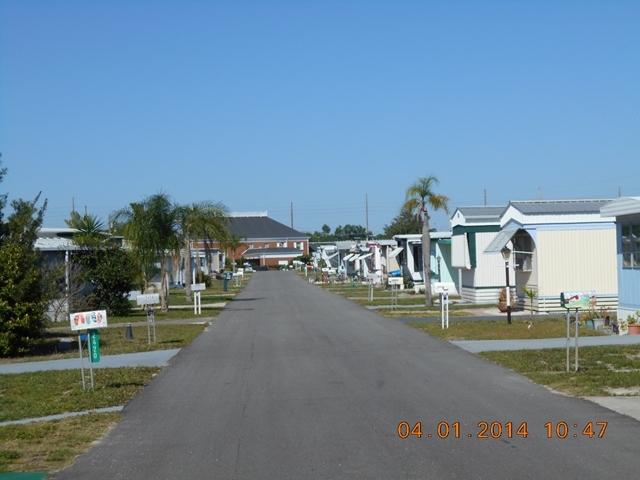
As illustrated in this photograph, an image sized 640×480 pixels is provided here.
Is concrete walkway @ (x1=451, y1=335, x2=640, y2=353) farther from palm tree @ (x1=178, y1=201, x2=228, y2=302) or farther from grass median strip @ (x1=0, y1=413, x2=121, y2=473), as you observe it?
palm tree @ (x1=178, y1=201, x2=228, y2=302)

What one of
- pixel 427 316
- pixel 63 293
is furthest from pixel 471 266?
pixel 63 293

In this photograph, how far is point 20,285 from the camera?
757 inches

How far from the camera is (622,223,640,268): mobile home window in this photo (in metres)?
21.1

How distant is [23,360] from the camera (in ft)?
62.4

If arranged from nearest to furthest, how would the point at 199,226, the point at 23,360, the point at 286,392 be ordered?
1. the point at 286,392
2. the point at 23,360
3. the point at 199,226

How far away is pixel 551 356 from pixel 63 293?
59.8 ft

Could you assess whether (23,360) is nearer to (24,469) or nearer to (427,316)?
(24,469)

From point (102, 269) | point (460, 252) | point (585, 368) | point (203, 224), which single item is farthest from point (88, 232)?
point (585, 368)

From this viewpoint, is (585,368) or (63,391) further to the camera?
(585,368)

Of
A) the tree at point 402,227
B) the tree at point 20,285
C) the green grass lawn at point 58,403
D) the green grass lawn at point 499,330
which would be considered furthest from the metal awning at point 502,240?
the tree at point 402,227

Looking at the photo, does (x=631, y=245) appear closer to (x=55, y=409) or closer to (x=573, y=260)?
(x=573, y=260)

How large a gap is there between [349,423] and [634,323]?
13226 mm

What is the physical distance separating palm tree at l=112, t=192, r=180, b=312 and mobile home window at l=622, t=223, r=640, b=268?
20709mm

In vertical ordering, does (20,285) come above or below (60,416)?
above
